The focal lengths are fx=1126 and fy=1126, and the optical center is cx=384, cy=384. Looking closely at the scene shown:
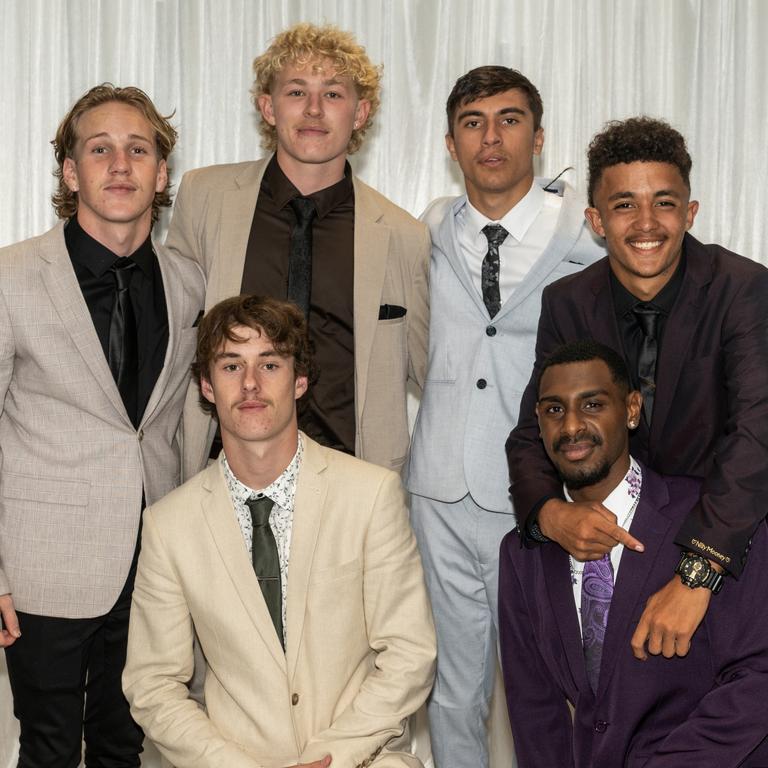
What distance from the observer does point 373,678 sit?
270cm

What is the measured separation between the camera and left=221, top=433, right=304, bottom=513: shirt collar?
2795 millimetres

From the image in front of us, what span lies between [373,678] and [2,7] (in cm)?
308

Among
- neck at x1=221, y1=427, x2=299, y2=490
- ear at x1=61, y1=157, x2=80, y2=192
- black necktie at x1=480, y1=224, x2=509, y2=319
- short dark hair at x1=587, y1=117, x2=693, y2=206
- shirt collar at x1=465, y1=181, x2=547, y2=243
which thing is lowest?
neck at x1=221, y1=427, x2=299, y2=490

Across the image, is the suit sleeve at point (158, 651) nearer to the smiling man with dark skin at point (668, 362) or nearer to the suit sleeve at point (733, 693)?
the smiling man with dark skin at point (668, 362)

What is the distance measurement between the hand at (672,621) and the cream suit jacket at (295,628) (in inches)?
21.0

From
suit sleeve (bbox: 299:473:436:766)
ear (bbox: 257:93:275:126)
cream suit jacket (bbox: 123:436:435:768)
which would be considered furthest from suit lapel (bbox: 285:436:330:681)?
ear (bbox: 257:93:275:126)

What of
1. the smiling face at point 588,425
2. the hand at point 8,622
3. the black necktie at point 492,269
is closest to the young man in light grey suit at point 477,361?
the black necktie at point 492,269

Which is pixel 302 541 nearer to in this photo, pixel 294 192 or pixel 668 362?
pixel 668 362

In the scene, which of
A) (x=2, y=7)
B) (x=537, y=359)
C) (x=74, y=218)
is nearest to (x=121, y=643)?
(x=74, y=218)

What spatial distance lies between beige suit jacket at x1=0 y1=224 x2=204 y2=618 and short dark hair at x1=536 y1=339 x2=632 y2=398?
3.71ft

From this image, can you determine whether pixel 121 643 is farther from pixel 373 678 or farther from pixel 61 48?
pixel 61 48

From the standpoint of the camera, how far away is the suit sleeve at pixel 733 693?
7.98 feet

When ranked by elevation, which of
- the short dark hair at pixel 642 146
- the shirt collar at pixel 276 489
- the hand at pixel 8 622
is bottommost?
the hand at pixel 8 622

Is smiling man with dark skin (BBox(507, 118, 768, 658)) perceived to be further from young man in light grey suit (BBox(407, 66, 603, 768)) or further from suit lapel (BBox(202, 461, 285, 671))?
suit lapel (BBox(202, 461, 285, 671))
